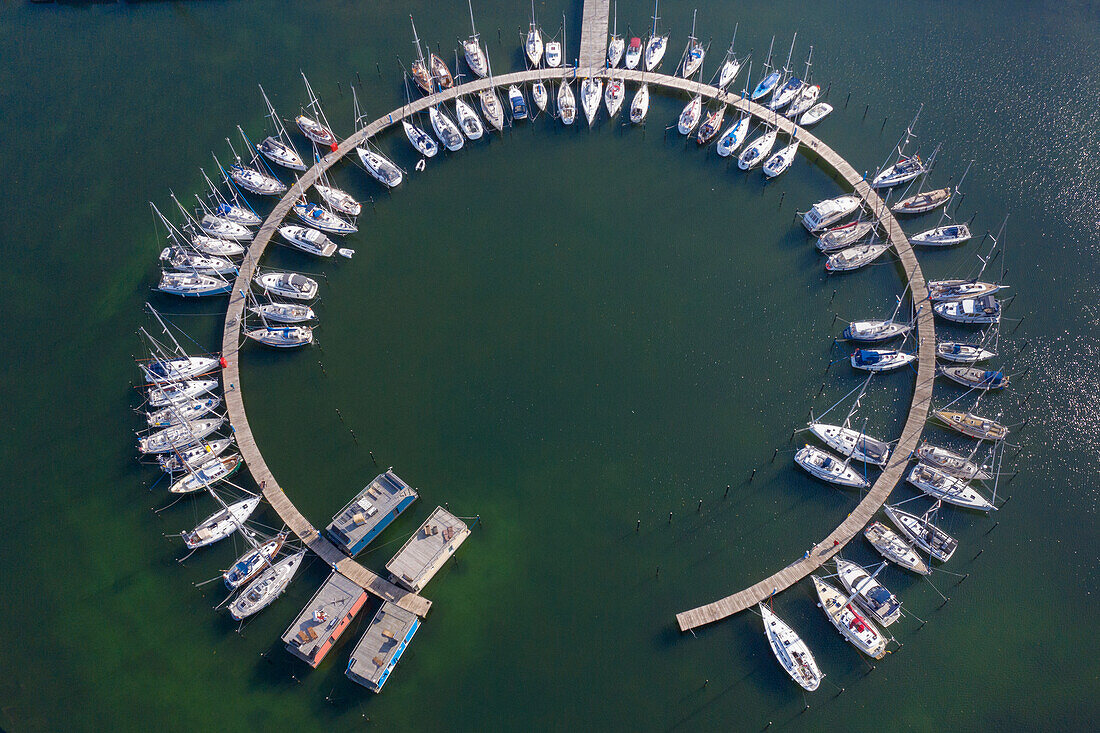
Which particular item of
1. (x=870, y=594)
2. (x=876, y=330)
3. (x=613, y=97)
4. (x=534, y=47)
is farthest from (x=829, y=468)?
(x=534, y=47)

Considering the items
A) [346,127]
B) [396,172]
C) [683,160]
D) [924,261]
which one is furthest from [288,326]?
[924,261]

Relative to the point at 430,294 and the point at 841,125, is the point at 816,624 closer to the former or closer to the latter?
the point at 430,294

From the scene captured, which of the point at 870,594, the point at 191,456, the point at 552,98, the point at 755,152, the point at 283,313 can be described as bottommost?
the point at 191,456

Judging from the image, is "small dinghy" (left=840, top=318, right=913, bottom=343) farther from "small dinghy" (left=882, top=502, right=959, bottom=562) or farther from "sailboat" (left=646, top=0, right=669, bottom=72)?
"sailboat" (left=646, top=0, right=669, bottom=72)

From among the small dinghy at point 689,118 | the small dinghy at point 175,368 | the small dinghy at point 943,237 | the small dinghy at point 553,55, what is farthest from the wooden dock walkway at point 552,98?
the small dinghy at point 689,118

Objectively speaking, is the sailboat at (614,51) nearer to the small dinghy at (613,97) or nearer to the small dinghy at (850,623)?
the small dinghy at (613,97)

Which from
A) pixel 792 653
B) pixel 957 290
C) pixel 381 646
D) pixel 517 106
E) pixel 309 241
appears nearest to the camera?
pixel 381 646

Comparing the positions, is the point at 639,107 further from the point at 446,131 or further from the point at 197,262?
the point at 197,262
